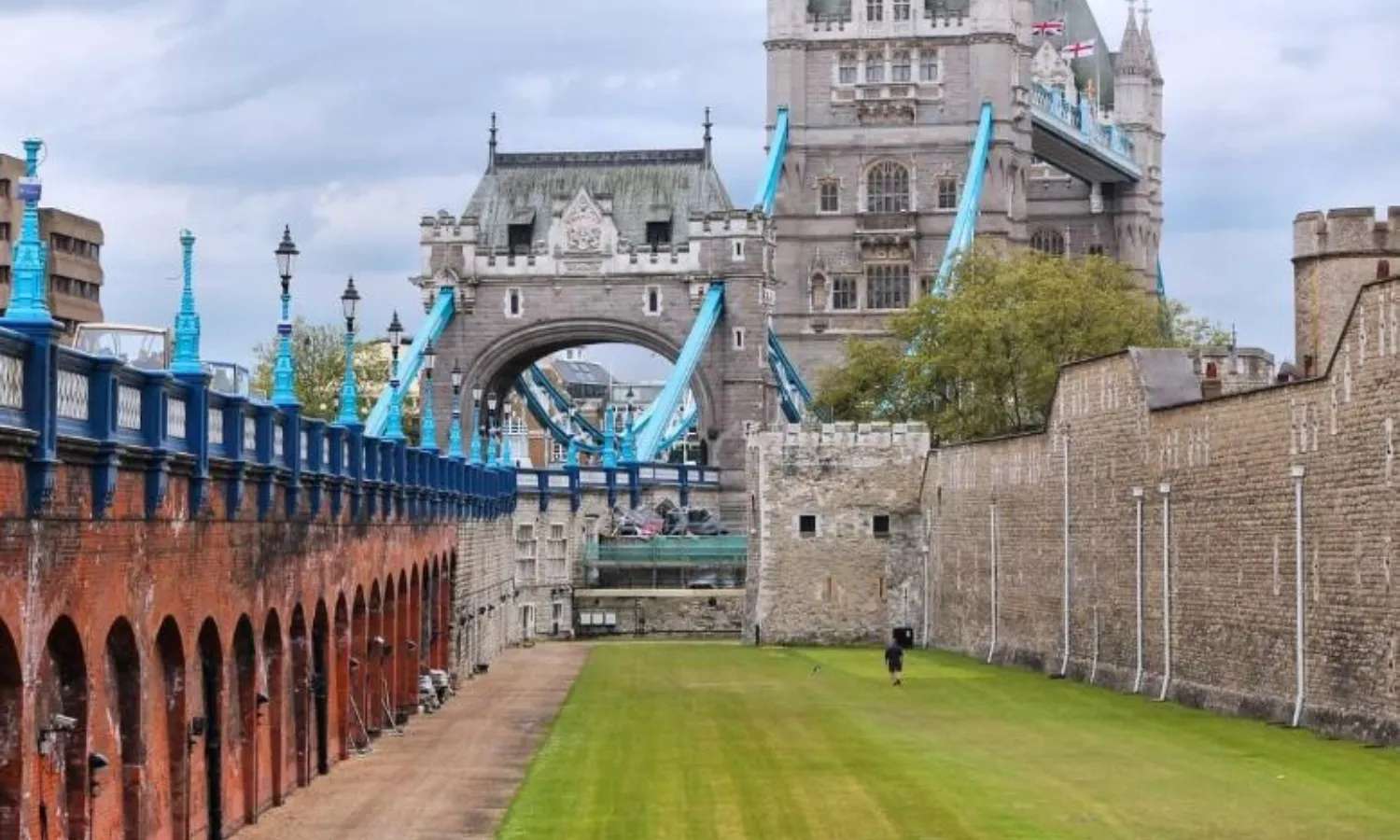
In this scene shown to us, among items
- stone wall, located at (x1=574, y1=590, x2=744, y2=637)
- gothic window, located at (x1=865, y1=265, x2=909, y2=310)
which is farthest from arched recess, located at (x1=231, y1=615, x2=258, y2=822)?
gothic window, located at (x1=865, y1=265, x2=909, y2=310)

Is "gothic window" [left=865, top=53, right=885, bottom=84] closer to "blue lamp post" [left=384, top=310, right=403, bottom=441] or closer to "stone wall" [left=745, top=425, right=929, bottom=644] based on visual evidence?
"stone wall" [left=745, top=425, right=929, bottom=644]

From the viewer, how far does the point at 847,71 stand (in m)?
141

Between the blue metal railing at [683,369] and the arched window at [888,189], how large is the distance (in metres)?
18.1

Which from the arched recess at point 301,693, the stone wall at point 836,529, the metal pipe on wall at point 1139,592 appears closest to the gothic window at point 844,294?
the stone wall at point 836,529

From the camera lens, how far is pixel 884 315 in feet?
451

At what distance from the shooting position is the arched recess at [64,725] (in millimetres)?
22172

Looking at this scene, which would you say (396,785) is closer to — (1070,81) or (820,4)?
(820,4)

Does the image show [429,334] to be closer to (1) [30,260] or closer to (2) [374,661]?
(2) [374,661]

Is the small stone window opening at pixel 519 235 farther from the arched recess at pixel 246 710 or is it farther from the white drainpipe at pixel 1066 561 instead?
the arched recess at pixel 246 710

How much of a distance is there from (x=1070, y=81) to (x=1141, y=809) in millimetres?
135717

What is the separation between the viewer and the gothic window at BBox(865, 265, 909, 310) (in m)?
139

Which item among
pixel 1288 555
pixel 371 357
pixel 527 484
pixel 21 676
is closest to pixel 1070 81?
pixel 371 357

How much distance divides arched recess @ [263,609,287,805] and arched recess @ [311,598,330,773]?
215cm

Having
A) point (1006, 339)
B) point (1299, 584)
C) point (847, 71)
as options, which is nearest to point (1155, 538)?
point (1299, 584)
